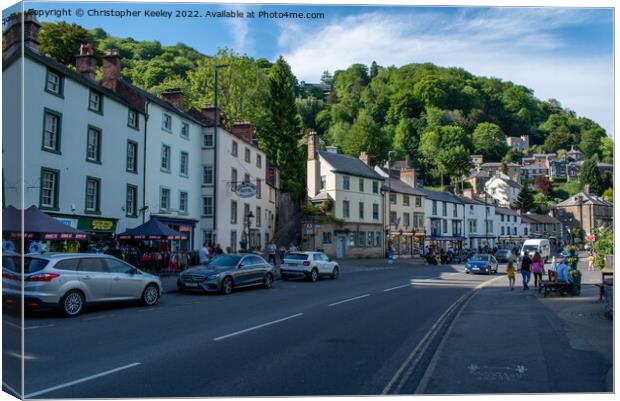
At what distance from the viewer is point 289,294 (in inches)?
774

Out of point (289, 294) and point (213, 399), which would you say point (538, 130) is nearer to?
point (289, 294)

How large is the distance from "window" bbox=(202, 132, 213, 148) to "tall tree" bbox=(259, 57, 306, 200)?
99.1 inches

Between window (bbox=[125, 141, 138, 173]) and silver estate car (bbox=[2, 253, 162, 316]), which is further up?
window (bbox=[125, 141, 138, 173])

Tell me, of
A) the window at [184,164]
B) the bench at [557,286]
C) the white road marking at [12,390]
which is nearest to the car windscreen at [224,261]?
the window at [184,164]

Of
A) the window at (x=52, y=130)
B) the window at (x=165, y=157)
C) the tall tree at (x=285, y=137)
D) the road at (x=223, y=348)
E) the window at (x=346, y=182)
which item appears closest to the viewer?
the road at (x=223, y=348)

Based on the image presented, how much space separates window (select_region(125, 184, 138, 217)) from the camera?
19170mm

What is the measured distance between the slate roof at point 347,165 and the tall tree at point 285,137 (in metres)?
18.5

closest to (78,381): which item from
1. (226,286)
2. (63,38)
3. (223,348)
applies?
(223,348)

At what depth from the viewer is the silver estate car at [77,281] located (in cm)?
1230

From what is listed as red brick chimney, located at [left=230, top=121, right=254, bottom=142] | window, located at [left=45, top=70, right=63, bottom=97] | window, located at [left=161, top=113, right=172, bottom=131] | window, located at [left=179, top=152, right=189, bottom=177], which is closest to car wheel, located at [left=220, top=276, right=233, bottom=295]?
window, located at [left=179, top=152, right=189, bottom=177]

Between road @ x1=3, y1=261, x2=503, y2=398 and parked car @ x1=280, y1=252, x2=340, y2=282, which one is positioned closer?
road @ x1=3, y1=261, x2=503, y2=398

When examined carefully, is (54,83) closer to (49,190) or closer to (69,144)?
(69,144)

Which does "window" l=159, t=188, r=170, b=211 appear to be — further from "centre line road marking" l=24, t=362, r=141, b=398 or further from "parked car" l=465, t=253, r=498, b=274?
"parked car" l=465, t=253, r=498, b=274

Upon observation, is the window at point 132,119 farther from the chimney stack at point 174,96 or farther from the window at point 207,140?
the chimney stack at point 174,96
